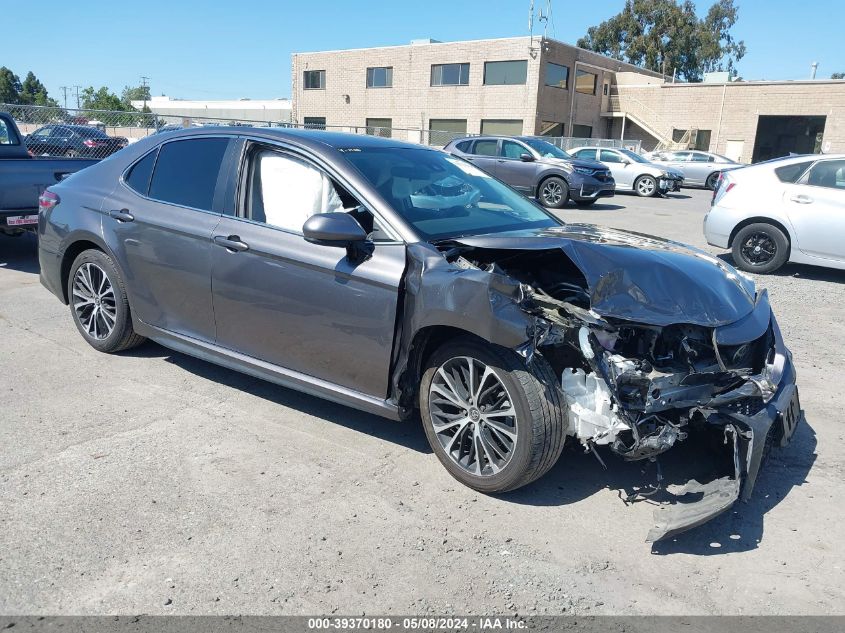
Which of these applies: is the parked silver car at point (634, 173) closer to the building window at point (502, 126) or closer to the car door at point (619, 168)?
the car door at point (619, 168)

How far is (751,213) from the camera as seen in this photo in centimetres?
952

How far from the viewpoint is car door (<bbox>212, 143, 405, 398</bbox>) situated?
3705 millimetres

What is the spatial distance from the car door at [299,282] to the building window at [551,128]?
3812cm

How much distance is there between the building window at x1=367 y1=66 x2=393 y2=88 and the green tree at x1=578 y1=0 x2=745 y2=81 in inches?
1335

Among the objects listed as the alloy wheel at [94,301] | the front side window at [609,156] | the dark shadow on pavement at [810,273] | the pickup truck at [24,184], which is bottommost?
the dark shadow on pavement at [810,273]

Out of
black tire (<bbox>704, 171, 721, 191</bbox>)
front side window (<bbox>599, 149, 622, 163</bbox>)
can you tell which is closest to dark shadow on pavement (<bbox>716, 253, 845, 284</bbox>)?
front side window (<bbox>599, 149, 622, 163</bbox>)

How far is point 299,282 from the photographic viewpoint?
12.9 ft

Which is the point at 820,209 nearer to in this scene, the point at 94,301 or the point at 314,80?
the point at 94,301

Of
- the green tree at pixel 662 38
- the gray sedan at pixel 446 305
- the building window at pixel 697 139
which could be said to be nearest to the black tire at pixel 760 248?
the gray sedan at pixel 446 305

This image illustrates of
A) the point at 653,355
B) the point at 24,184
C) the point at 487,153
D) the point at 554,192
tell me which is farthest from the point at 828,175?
the point at 487,153

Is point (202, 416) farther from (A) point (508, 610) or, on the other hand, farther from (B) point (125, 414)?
(A) point (508, 610)

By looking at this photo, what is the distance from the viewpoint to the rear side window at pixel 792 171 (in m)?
9.23

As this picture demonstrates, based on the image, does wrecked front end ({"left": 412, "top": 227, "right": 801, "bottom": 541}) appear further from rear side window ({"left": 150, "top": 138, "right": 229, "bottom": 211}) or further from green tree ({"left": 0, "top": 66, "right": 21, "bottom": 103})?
green tree ({"left": 0, "top": 66, "right": 21, "bottom": 103})

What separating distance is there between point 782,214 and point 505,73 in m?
33.2
